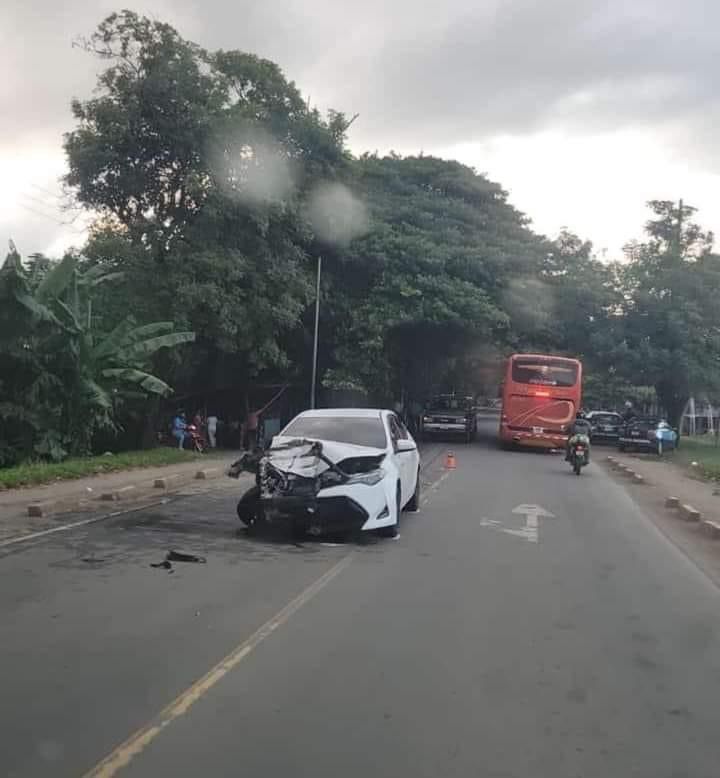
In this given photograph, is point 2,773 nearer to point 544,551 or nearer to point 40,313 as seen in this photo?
point 544,551

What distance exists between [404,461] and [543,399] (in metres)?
20.9

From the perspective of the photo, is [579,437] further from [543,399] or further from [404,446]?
Result: [404,446]

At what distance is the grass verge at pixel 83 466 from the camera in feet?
55.9

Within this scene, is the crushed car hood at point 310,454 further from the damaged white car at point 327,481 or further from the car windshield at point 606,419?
the car windshield at point 606,419

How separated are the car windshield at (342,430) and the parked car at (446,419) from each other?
24625 millimetres

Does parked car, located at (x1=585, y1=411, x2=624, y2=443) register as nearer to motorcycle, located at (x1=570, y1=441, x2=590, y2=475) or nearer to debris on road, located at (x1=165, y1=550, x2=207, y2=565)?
motorcycle, located at (x1=570, y1=441, x2=590, y2=475)

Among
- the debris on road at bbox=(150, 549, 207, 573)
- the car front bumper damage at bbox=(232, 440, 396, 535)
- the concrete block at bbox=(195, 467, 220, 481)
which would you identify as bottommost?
the concrete block at bbox=(195, 467, 220, 481)

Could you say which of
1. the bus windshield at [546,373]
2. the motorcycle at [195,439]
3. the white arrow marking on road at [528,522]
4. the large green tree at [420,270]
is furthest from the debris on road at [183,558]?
the bus windshield at [546,373]

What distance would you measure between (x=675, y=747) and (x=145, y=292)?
70.6 feet

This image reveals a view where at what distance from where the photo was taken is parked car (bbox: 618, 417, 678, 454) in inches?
1361

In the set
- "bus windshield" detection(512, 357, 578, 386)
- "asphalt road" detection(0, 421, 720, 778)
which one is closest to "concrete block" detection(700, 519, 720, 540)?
"asphalt road" detection(0, 421, 720, 778)

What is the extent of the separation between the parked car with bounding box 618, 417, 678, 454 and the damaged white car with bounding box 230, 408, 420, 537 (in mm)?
24257

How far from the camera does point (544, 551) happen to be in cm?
1132

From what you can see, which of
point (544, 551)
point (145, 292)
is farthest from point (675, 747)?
point (145, 292)
